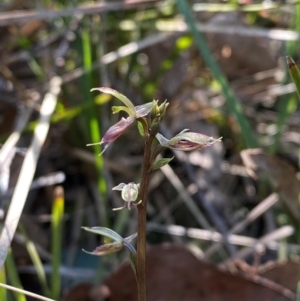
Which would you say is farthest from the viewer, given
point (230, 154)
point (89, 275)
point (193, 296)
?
point (230, 154)

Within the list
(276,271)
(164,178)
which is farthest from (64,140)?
(276,271)

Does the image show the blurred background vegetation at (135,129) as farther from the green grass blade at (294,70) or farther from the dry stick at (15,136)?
the green grass blade at (294,70)

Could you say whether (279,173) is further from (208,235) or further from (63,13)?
(63,13)

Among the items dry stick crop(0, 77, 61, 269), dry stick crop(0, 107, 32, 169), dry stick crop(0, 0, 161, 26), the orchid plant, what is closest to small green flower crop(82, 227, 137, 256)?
the orchid plant

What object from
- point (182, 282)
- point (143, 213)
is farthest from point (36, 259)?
point (143, 213)

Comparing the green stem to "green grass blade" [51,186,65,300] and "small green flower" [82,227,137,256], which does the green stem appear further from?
"green grass blade" [51,186,65,300]

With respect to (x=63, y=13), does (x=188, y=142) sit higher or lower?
lower

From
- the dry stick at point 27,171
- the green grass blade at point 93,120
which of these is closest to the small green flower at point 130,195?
the dry stick at point 27,171

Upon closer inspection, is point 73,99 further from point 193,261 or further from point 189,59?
point 193,261
